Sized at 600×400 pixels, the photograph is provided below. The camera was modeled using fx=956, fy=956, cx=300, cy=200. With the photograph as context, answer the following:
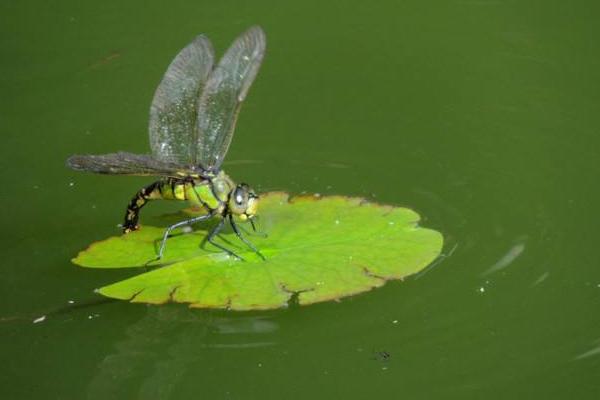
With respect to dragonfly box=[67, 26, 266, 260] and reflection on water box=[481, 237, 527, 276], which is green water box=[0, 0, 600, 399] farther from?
dragonfly box=[67, 26, 266, 260]

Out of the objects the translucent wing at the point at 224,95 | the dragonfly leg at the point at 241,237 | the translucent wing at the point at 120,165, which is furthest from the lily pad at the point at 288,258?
the translucent wing at the point at 224,95

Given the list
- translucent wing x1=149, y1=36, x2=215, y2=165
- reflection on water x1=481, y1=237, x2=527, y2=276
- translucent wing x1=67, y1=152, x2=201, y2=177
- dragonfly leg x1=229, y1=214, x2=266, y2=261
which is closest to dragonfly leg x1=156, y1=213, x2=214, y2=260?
dragonfly leg x1=229, y1=214, x2=266, y2=261

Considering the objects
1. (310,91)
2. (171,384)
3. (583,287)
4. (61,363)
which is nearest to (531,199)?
→ (583,287)

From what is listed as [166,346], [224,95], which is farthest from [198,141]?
[166,346]

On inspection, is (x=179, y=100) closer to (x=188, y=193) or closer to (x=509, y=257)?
(x=188, y=193)

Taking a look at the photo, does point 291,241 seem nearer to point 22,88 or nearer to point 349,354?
point 349,354

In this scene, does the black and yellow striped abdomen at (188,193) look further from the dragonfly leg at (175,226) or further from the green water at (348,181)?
the green water at (348,181)
